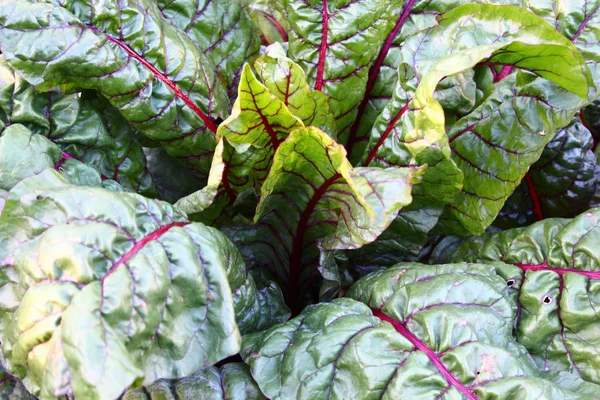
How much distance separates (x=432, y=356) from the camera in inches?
46.4

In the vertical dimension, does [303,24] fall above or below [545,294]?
above

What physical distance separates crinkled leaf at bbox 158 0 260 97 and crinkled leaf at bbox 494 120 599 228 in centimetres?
100

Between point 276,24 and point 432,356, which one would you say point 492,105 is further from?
point 276,24

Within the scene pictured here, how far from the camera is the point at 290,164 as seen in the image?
1.37 m

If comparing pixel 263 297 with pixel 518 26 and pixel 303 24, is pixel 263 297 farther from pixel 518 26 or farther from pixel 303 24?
pixel 518 26

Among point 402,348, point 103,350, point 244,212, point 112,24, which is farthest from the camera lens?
point 244,212

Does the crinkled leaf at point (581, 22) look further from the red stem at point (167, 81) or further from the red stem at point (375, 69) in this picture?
the red stem at point (167, 81)

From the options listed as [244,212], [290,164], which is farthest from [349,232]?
[244,212]

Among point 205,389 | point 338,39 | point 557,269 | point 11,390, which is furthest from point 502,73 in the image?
point 11,390

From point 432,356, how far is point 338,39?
94 centimetres

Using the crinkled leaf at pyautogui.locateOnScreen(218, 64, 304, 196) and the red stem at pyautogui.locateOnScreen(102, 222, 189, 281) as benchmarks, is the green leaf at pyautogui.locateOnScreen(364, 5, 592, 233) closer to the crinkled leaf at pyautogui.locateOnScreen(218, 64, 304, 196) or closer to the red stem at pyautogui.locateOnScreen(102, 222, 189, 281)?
the crinkled leaf at pyautogui.locateOnScreen(218, 64, 304, 196)

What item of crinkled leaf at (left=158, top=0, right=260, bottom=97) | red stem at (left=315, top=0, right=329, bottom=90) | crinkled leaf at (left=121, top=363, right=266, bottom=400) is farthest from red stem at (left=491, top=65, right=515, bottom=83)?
crinkled leaf at (left=121, top=363, right=266, bottom=400)

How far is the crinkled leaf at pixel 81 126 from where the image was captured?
1.46 m

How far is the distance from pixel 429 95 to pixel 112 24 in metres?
0.86
